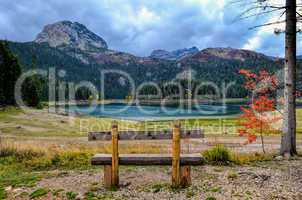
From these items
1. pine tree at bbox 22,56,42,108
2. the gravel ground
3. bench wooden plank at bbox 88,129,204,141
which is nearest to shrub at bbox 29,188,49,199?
the gravel ground

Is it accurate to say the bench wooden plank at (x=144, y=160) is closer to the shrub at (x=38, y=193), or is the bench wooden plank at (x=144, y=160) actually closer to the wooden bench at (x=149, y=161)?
the wooden bench at (x=149, y=161)

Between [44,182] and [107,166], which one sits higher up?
[107,166]

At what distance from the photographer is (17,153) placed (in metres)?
11.8

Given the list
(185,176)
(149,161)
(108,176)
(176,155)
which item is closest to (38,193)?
(108,176)

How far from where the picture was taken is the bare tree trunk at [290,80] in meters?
9.94

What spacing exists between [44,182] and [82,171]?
1.44m

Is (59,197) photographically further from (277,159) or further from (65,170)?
(277,159)

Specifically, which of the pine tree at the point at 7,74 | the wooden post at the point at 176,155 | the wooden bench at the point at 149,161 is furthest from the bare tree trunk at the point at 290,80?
the pine tree at the point at 7,74

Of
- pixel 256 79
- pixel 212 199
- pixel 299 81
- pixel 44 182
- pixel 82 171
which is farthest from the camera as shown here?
pixel 256 79

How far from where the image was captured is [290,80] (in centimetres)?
1006

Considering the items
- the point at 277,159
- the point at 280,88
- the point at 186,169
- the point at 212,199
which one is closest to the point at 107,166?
the point at 186,169

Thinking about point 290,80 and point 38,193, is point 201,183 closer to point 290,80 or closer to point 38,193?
point 38,193

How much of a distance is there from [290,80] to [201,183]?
223 inches

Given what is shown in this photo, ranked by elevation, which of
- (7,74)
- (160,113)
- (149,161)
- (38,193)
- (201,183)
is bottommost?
(160,113)
